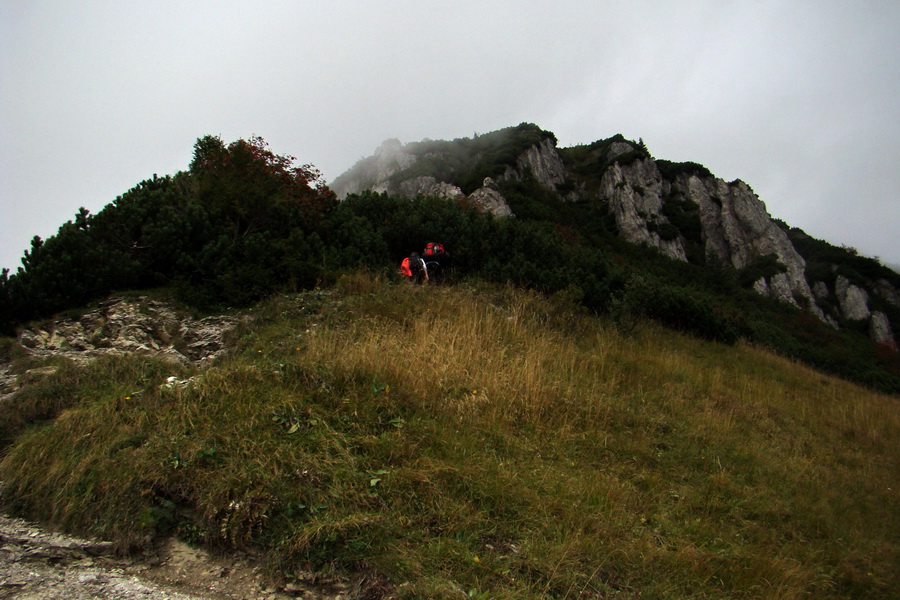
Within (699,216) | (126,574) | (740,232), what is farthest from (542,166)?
(126,574)

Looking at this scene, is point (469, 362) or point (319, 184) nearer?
point (469, 362)

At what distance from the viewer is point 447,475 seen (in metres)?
3.75

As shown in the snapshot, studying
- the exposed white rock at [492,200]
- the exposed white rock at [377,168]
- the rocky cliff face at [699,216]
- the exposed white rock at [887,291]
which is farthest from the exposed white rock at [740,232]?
the exposed white rock at [377,168]

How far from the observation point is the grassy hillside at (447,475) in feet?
10.2

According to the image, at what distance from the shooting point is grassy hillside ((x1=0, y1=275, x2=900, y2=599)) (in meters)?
3.10

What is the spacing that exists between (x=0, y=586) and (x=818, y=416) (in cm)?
1143

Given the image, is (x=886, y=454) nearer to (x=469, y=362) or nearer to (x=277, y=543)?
(x=469, y=362)

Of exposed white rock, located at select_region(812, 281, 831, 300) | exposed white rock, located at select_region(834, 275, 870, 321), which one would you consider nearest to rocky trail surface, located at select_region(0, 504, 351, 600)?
exposed white rock, located at select_region(834, 275, 870, 321)

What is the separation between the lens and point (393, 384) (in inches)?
191

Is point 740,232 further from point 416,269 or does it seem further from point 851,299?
point 416,269

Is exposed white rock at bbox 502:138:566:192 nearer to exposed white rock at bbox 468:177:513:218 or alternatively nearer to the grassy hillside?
exposed white rock at bbox 468:177:513:218

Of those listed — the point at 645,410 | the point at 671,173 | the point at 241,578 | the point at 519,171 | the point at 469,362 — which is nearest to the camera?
the point at 241,578

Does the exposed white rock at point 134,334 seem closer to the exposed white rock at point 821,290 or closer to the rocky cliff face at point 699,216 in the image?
the rocky cliff face at point 699,216

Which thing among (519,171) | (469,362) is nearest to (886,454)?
(469,362)
